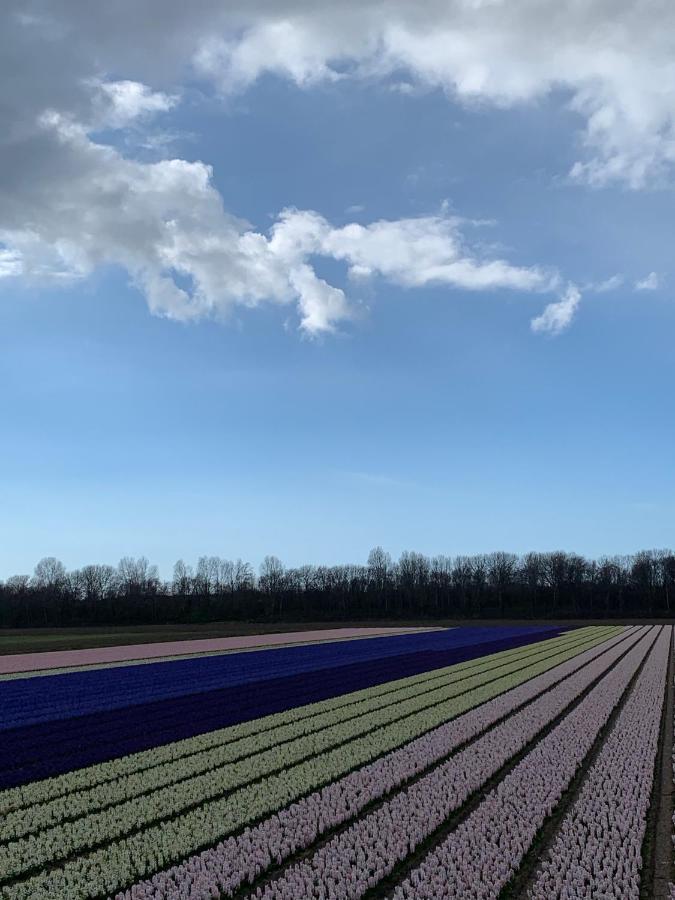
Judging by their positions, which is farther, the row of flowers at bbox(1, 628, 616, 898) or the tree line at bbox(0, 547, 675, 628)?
the tree line at bbox(0, 547, 675, 628)

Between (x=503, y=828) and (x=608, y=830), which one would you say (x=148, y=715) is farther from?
(x=608, y=830)

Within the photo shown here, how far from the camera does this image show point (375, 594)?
151 m

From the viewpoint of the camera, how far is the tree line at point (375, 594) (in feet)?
423

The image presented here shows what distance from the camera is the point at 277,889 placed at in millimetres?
8039

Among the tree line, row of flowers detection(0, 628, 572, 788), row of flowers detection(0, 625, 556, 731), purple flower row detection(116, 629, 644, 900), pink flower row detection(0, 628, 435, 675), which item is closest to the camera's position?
purple flower row detection(116, 629, 644, 900)

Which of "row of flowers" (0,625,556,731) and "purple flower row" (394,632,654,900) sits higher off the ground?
"purple flower row" (394,632,654,900)

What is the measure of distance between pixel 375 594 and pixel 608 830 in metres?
143

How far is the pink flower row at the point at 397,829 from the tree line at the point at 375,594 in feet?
345

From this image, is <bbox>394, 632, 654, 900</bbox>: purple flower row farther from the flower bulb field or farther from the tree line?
the tree line

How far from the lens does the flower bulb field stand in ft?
27.6

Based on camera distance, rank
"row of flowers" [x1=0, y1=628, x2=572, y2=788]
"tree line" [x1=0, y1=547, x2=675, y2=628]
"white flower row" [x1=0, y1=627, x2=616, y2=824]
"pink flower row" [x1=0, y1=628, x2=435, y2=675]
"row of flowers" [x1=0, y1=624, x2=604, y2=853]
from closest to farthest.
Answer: "row of flowers" [x1=0, y1=624, x2=604, y2=853]
"white flower row" [x1=0, y1=627, x2=616, y2=824]
"row of flowers" [x1=0, y1=628, x2=572, y2=788]
"pink flower row" [x1=0, y1=628, x2=435, y2=675]
"tree line" [x1=0, y1=547, x2=675, y2=628]

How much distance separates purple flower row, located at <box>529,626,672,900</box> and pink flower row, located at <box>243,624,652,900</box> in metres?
1.09

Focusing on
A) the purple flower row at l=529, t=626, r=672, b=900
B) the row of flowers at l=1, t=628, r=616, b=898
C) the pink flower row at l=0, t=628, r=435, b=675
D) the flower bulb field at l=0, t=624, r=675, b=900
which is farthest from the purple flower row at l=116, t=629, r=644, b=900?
the pink flower row at l=0, t=628, r=435, b=675

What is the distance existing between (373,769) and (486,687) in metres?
12.2
